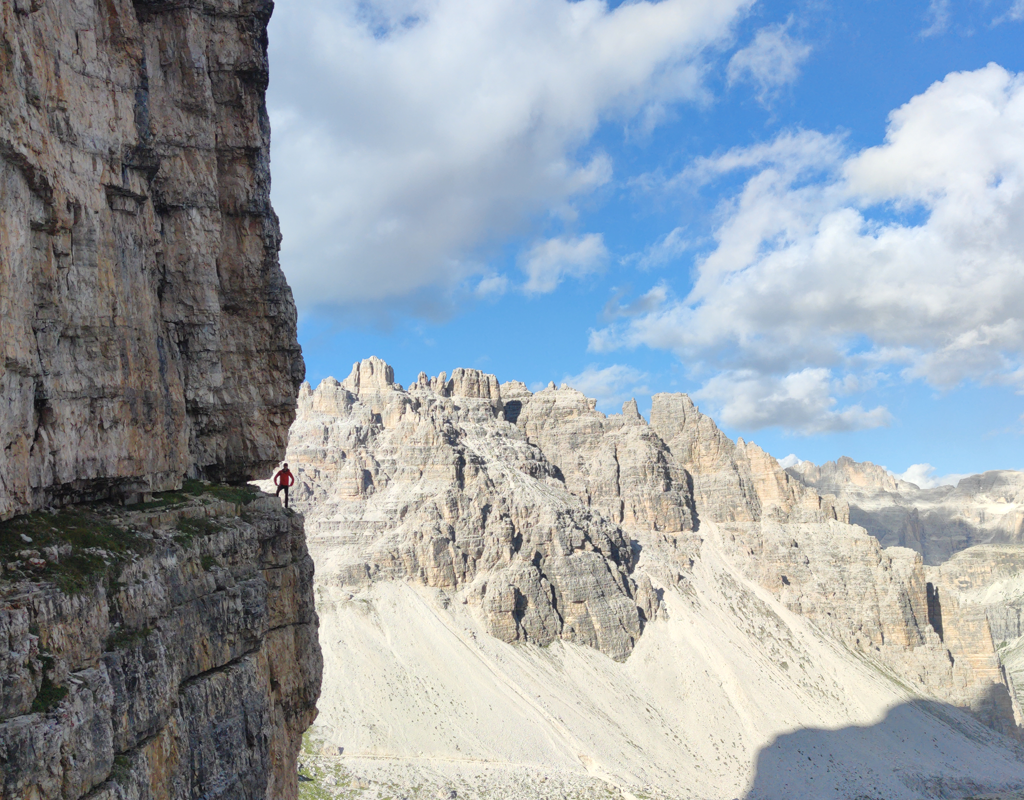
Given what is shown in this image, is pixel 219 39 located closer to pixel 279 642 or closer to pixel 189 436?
pixel 189 436

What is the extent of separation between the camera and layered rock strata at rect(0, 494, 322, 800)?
14648 millimetres

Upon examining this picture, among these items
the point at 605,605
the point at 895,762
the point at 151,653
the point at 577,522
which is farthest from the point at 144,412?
the point at 577,522

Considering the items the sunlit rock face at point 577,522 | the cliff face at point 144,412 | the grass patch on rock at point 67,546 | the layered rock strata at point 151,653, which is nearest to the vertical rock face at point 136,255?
the cliff face at point 144,412

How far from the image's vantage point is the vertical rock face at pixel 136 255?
18297 mm

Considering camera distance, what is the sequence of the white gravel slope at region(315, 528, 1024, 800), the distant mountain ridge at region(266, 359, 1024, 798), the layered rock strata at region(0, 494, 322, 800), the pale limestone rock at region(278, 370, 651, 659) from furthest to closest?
the pale limestone rock at region(278, 370, 651, 659)
the distant mountain ridge at region(266, 359, 1024, 798)
the white gravel slope at region(315, 528, 1024, 800)
the layered rock strata at region(0, 494, 322, 800)

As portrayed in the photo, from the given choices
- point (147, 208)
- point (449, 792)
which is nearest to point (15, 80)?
point (147, 208)

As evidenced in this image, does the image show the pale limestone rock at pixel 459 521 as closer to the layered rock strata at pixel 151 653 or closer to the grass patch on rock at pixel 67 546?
the layered rock strata at pixel 151 653

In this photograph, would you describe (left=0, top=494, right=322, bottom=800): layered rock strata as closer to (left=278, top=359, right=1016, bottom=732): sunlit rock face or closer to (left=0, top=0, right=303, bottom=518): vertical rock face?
(left=0, top=0, right=303, bottom=518): vertical rock face

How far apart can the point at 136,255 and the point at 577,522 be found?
126m

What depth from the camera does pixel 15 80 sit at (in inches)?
705

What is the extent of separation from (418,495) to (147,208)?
395ft

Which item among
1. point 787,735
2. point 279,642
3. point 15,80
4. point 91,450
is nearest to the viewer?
point 15,80

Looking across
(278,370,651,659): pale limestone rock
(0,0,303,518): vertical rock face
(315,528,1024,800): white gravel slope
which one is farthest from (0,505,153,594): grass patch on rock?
(278,370,651,659): pale limestone rock

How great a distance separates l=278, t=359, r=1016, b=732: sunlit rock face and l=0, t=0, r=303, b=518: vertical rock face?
89.6 m
